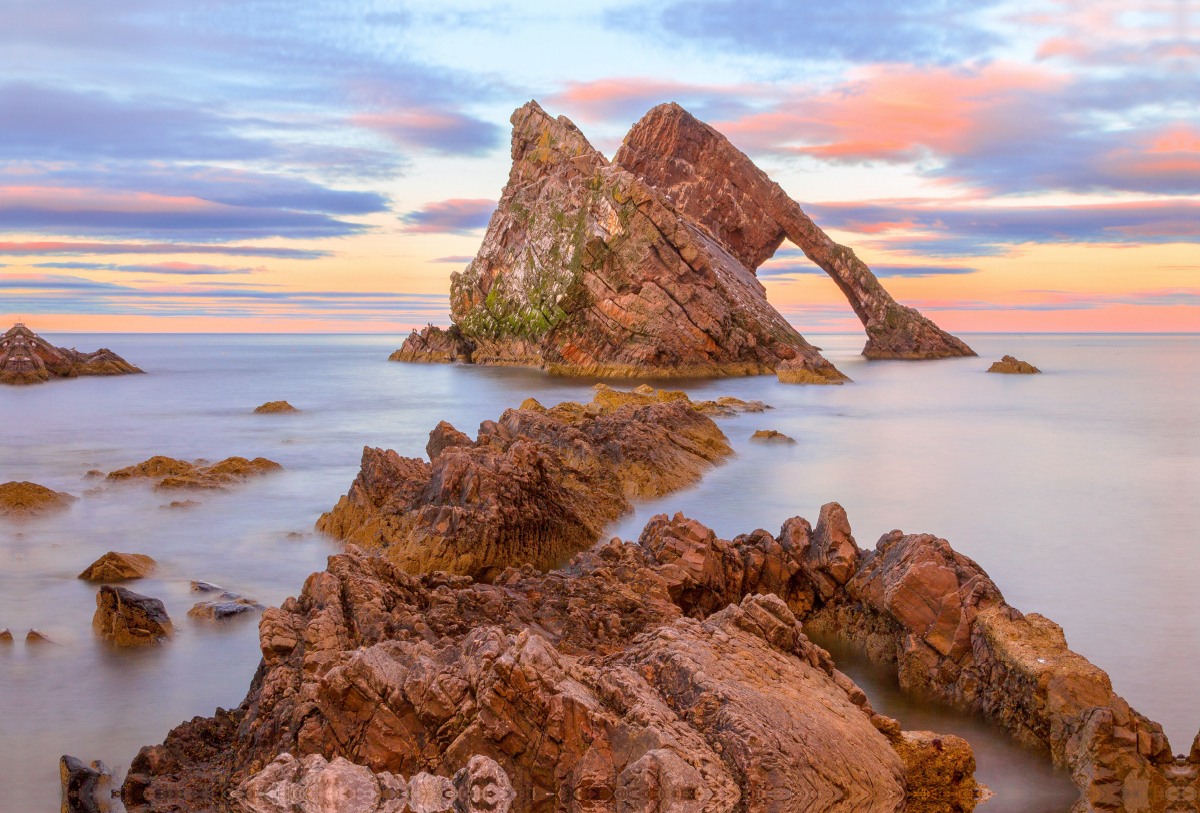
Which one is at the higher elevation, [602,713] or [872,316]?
[872,316]

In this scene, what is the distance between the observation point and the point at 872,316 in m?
54.6

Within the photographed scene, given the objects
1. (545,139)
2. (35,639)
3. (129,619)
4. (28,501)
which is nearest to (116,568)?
(35,639)

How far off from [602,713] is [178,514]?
9.06m

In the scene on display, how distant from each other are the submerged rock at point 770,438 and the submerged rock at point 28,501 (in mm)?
12080

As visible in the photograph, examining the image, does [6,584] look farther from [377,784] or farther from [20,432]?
[20,432]

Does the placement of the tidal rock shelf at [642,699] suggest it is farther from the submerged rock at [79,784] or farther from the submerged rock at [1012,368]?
the submerged rock at [1012,368]

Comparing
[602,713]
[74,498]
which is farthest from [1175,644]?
[74,498]

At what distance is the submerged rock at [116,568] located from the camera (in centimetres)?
832

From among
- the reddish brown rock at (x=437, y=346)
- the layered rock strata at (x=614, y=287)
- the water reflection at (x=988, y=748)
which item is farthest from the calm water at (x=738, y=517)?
the reddish brown rock at (x=437, y=346)

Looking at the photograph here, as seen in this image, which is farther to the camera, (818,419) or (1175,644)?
(818,419)

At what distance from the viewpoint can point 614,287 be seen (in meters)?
39.4

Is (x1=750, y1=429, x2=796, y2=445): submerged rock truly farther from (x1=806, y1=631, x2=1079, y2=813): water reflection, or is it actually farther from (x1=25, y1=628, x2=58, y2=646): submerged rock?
(x1=25, y1=628, x2=58, y2=646): submerged rock

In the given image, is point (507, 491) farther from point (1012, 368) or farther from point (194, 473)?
point (1012, 368)

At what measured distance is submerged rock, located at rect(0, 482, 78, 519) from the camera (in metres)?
10.8
